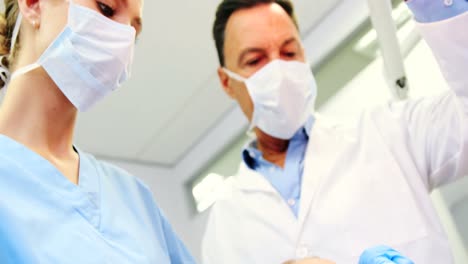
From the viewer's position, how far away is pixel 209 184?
275 cm

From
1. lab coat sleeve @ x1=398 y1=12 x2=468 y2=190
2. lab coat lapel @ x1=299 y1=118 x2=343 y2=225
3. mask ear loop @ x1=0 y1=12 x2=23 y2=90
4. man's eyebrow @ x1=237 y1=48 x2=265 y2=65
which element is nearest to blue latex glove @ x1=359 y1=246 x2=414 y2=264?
lab coat sleeve @ x1=398 y1=12 x2=468 y2=190

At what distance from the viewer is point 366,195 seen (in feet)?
4.20

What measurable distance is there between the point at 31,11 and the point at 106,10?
143 millimetres

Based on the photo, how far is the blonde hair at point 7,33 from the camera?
1.09m

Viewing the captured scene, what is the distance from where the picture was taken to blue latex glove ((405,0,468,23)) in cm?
93

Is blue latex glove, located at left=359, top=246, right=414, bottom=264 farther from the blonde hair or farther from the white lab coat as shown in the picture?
the blonde hair

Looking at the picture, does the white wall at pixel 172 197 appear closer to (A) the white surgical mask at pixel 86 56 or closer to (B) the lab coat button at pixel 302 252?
(B) the lab coat button at pixel 302 252

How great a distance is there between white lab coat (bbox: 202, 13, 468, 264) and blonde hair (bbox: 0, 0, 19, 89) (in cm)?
67

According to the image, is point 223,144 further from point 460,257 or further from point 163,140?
point 460,257

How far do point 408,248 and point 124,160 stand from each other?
6.00ft

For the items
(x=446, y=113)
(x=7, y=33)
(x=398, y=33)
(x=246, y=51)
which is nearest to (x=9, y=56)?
A: (x=7, y=33)

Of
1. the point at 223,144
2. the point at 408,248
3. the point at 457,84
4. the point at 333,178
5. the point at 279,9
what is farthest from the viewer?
the point at 223,144

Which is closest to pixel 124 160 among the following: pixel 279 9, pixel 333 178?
pixel 279 9

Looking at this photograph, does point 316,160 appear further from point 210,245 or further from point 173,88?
point 173,88
